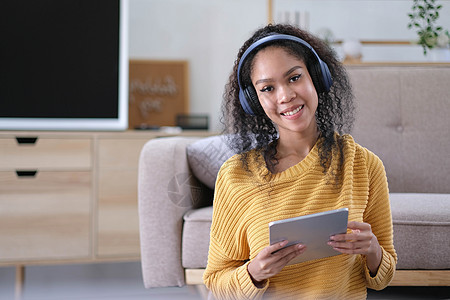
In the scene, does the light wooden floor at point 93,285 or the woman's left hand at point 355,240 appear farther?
the light wooden floor at point 93,285

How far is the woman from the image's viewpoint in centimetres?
77

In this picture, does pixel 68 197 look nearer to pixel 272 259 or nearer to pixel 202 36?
pixel 202 36

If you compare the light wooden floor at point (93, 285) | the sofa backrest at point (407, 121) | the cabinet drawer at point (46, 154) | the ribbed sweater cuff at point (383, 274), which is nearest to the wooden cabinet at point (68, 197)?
the cabinet drawer at point (46, 154)

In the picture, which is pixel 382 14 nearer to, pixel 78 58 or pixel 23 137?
pixel 78 58

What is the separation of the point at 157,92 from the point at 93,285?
1.08 metres

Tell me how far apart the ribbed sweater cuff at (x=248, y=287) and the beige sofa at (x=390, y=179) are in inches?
16.1

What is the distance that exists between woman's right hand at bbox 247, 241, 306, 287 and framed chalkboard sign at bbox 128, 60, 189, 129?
1851 millimetres

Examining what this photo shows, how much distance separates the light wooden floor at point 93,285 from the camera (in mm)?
1661

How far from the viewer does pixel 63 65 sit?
1.99 m

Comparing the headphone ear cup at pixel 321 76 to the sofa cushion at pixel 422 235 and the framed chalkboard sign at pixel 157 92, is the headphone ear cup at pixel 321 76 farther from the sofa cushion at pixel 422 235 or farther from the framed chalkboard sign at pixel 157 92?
the framed chalkboard sign at pixel 157 92

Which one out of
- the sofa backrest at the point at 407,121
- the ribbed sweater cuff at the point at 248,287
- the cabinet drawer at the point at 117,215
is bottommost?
the cabinet drawer at the point at 117,215

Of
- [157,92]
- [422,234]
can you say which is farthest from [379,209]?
[157,92]

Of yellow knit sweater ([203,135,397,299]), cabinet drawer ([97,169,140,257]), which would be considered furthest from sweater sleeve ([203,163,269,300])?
cabinet drawer ([97,169,140,257])

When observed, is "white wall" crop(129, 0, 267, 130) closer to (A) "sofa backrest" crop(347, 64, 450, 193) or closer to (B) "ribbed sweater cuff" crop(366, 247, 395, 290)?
(A) "sofa backrest" crop(347, 64, 450, 193)
